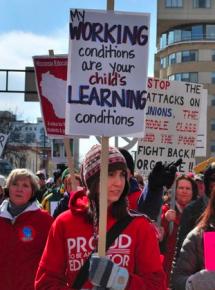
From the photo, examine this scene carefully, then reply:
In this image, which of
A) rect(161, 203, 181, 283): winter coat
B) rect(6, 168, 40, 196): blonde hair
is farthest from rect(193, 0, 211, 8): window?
rect(6, 168, 40, 196): blonde hair

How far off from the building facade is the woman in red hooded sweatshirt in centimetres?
6863

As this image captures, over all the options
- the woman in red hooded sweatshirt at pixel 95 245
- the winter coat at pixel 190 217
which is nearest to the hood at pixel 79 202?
the woman in red hooded sweatshirt at pixel 95 245

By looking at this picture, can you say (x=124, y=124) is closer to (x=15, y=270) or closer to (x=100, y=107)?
(x=100, y=107)

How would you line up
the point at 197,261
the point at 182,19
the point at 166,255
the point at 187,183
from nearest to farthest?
the point at 197,261, the point at 166,255, the point at 187,183, the point at 182,19

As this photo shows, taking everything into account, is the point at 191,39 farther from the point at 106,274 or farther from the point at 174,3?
the point at 106,274

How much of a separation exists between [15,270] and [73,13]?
7.32 feet

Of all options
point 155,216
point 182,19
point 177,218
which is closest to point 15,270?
point 155,216

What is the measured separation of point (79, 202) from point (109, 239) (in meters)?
0.30

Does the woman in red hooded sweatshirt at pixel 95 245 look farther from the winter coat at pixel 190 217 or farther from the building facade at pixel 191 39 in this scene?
the building facade at pixel 191 39

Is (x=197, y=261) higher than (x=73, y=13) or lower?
lower

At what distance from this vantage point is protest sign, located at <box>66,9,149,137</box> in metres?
3.41

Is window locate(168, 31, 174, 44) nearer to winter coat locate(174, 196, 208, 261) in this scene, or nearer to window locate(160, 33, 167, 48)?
window locate(160, 33, 167, 48)

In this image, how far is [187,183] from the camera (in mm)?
6770

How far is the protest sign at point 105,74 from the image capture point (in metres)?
3.41
